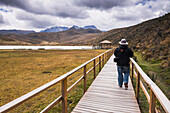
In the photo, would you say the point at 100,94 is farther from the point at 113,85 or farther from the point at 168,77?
the point at 168,77

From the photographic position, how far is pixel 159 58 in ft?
43.6

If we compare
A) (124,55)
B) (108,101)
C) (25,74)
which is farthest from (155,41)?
(108,101)

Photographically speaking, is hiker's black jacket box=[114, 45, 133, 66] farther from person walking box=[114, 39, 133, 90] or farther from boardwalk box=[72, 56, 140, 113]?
boardwalk box=[72, 56, 140, 113]

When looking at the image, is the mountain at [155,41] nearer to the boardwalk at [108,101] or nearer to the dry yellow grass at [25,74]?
the boardwalk at [108,101]

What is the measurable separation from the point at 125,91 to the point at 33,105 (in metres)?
3.53

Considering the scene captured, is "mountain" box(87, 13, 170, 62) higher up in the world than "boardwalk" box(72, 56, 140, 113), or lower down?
higher up

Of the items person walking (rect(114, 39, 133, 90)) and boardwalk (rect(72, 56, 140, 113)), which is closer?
boardwalk (rect(72, 56, 140, 113))

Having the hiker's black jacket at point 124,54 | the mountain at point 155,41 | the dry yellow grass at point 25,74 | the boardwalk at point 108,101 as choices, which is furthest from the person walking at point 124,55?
the mountain at point 155,41

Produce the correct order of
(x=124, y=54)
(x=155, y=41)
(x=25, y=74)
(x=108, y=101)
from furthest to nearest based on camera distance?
(x=155, y=41) < (x=25, y=74) < (x=124, y=54) < (x=108, y=101)

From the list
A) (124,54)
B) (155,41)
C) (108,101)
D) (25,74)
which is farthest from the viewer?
(155,41)

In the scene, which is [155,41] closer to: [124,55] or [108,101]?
[124,55]

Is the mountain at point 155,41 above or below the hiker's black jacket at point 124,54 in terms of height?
above

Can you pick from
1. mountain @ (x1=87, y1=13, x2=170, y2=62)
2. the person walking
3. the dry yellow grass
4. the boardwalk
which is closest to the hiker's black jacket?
the person walking

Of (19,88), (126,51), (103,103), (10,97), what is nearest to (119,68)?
(126,51)
